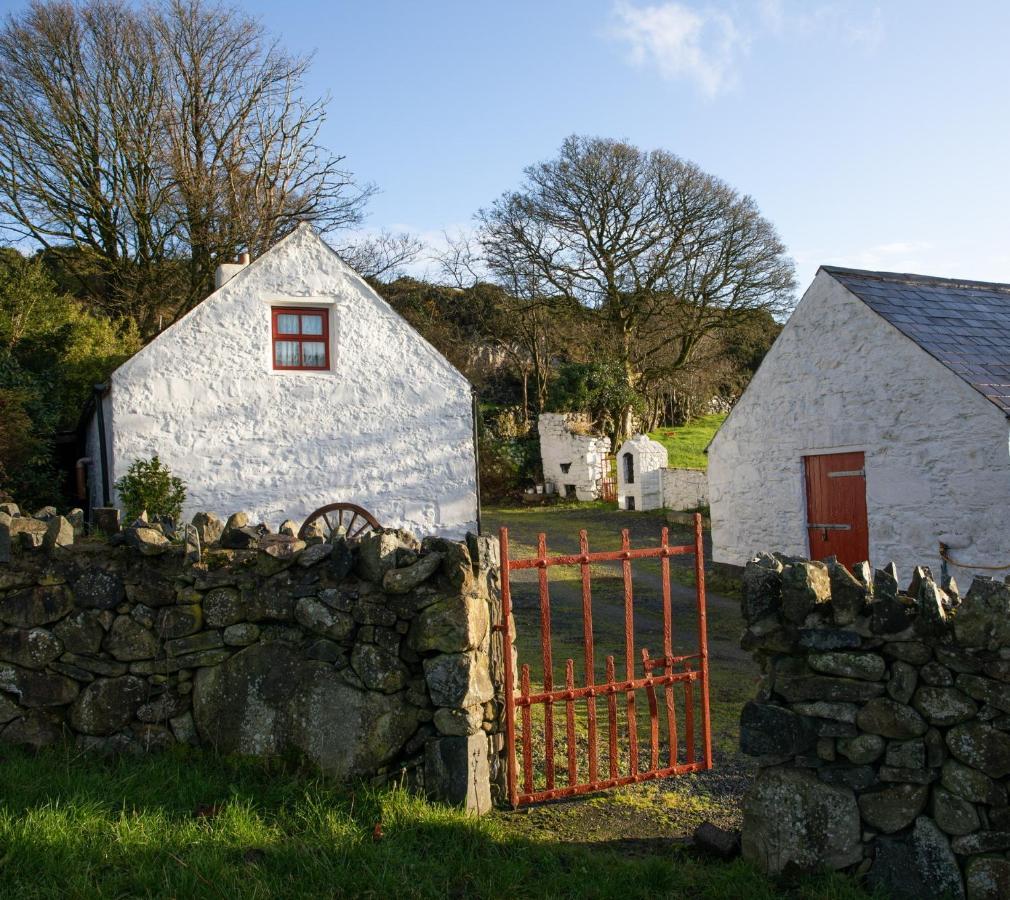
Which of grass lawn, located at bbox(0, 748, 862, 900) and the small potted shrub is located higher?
the small potted shrub

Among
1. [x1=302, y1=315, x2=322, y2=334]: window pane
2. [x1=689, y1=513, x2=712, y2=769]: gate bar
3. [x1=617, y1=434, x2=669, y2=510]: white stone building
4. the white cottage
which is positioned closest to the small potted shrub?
the white cottage

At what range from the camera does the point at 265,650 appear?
4.81 m

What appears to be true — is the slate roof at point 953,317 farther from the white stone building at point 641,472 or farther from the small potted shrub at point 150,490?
the white stone building at point 641,472

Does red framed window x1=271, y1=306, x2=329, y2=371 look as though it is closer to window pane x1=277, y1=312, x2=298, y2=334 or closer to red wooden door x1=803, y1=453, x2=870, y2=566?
window pane x1=277, y1=312, x2=298, y2=334

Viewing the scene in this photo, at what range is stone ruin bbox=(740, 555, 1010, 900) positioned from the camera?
357 centimetres

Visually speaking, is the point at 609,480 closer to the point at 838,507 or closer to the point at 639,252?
the point at 639,252

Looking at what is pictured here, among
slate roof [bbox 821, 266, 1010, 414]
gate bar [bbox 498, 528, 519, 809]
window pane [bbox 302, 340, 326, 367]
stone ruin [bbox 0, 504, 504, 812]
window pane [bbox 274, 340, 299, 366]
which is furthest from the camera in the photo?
window pane [bbox 302, 340, 326, 367]

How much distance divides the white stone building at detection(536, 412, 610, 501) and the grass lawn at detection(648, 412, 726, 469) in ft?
7.87

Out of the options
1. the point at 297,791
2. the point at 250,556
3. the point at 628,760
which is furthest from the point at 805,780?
the point at 250,556

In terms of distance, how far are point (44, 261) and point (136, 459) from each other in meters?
12.5

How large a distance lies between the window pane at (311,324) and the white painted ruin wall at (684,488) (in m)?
11.8

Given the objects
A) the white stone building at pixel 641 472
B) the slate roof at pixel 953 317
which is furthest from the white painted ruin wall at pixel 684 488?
the slate roof at pixel 953 317

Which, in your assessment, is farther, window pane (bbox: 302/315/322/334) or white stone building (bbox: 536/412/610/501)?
white stone building (bbox: 536/412/610/501)

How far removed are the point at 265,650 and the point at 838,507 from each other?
29.0 feet
